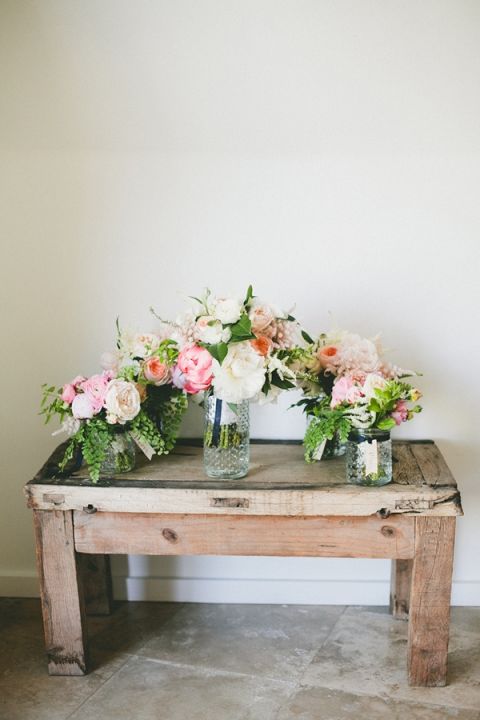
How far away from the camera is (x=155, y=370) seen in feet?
7.32

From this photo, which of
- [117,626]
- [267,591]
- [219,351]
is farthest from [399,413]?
[117,626]

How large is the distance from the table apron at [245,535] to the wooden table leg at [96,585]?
1.55 feet

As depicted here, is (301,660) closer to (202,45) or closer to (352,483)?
(352,483)

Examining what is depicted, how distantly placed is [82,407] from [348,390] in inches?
30.6

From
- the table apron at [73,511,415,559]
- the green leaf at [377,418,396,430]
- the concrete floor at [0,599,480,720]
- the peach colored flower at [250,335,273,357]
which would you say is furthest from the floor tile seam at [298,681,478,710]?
the peach colored flower at [250,335,273,357]

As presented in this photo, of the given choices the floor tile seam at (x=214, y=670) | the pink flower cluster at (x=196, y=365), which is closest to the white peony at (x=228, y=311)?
the pink flower cluster at (x=196, y=365)

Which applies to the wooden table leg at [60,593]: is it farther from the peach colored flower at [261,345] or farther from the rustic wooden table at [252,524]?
the peach colored flower at [261,345]

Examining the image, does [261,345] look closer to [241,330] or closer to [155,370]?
[241,330]

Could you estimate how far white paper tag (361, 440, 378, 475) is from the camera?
2.16 meters

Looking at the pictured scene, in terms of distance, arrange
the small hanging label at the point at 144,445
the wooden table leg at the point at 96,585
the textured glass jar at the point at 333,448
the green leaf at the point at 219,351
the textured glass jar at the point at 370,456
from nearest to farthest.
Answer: the green leaf at the point at 219,351
the textured glass jar at the point at 370,456
the small hanging label at the point at 144,445
the textured glass jar at the point at 333,448
the wooden table leg at the point at 96,585

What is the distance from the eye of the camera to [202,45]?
2516 mm

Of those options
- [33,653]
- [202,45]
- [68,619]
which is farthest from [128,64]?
[33,653]

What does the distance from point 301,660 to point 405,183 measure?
161cm

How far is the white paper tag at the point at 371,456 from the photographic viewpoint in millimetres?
2162
